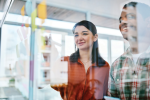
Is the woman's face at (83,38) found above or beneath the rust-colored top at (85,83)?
above

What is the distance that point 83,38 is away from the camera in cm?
141

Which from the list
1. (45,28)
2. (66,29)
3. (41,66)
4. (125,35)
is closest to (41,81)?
(41,66)

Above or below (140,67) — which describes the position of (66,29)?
above

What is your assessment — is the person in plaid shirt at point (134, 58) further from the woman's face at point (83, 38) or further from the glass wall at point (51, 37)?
the woman's face at point (83, 38)

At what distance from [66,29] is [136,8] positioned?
0.81m

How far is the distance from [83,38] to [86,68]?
0.28 meters

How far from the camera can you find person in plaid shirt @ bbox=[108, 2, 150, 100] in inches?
37.0

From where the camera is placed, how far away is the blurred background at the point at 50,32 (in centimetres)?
118

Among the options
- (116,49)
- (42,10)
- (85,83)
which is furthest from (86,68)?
(42,10)

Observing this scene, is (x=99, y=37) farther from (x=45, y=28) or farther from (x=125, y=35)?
(x=45, y=28)

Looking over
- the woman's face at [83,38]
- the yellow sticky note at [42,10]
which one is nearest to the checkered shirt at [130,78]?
the woman's face at [83,38]

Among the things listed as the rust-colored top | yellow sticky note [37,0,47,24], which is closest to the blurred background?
yellow sticky note [37,0,47,24]

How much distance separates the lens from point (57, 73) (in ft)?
5.66

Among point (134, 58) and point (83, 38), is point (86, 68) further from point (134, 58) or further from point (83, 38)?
point (134, 58)
